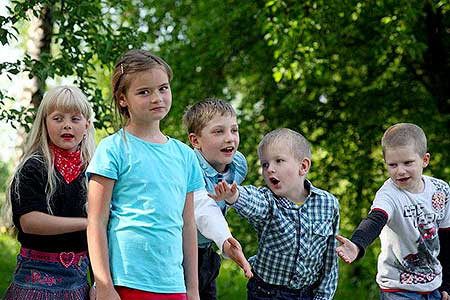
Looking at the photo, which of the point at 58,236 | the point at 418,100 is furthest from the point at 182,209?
the point at 418,100

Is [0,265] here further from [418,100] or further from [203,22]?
[418,100]

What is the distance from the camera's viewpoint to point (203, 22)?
13.0 meters

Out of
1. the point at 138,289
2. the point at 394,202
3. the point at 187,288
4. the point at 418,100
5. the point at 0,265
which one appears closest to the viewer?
the point at 138,289

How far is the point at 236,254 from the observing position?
4133mm

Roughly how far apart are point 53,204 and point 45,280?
381 millimetres

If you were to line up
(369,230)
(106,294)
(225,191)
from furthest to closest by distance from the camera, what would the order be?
(369,230) < (225,191) < (106,294)

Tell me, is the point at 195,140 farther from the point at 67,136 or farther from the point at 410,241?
the point at 410,241

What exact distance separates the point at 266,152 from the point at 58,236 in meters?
1.16

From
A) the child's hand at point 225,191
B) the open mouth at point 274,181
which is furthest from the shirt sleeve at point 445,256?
the child's hand at point 225,191

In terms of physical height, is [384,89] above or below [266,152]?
above

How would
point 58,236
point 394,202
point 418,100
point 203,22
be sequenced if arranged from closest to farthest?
point 58,236, point 394,202, point 418,100, point 203,22

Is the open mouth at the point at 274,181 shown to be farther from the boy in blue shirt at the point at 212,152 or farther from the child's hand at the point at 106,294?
the child's hand at the point at 106,294

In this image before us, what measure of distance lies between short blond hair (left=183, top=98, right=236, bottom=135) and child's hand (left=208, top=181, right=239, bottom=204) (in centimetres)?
66

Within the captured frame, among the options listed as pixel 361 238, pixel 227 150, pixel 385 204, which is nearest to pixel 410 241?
pixel 385 204
